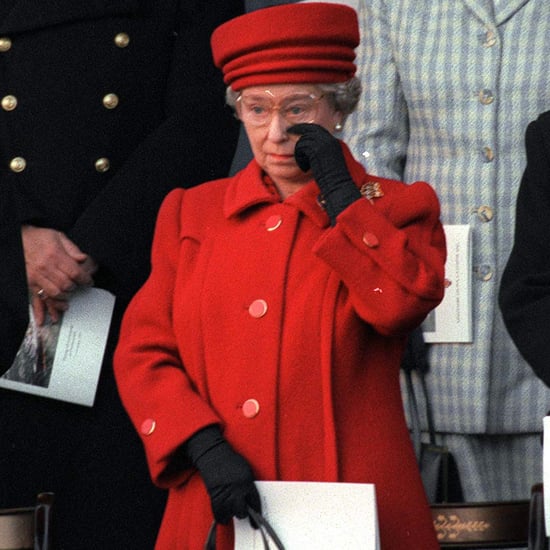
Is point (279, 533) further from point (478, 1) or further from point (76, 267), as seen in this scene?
point (478, 1)

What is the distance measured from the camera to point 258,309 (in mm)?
3396

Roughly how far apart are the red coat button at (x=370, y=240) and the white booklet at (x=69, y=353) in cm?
103

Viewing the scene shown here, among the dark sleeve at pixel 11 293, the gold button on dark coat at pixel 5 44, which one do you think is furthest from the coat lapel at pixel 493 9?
the dark sleeve at pixel 11 293

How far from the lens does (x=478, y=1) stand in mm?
4227

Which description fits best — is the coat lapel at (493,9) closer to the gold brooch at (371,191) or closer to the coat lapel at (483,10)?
the coat lapel at (483,10)

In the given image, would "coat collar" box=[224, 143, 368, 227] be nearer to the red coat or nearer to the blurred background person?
the red coat

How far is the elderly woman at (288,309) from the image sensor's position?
3.29m

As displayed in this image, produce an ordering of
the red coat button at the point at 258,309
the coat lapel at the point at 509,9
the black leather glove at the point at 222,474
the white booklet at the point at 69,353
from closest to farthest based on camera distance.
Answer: the black leather glove at the point at 222,474 → the red coat button at the point at 258,309 → the white booklet at the point at 69,353 → the coat lapel at the point at 509,9

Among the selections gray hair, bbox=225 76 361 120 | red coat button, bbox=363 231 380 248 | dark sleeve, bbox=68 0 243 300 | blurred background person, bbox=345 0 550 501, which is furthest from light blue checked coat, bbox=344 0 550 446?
red coat button, bbox=363 231 380 248

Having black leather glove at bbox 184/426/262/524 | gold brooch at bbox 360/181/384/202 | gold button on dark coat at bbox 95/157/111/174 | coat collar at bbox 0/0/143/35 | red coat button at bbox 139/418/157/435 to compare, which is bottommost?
black leather glove at bbox 184/426/262/524

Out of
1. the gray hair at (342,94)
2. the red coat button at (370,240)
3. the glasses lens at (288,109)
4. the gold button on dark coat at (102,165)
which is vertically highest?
the gold button on dark coat at (102,165)

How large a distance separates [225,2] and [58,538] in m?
1.37

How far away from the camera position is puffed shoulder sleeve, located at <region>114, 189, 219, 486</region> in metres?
3.31

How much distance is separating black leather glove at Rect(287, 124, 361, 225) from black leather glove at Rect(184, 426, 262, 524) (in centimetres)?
46
